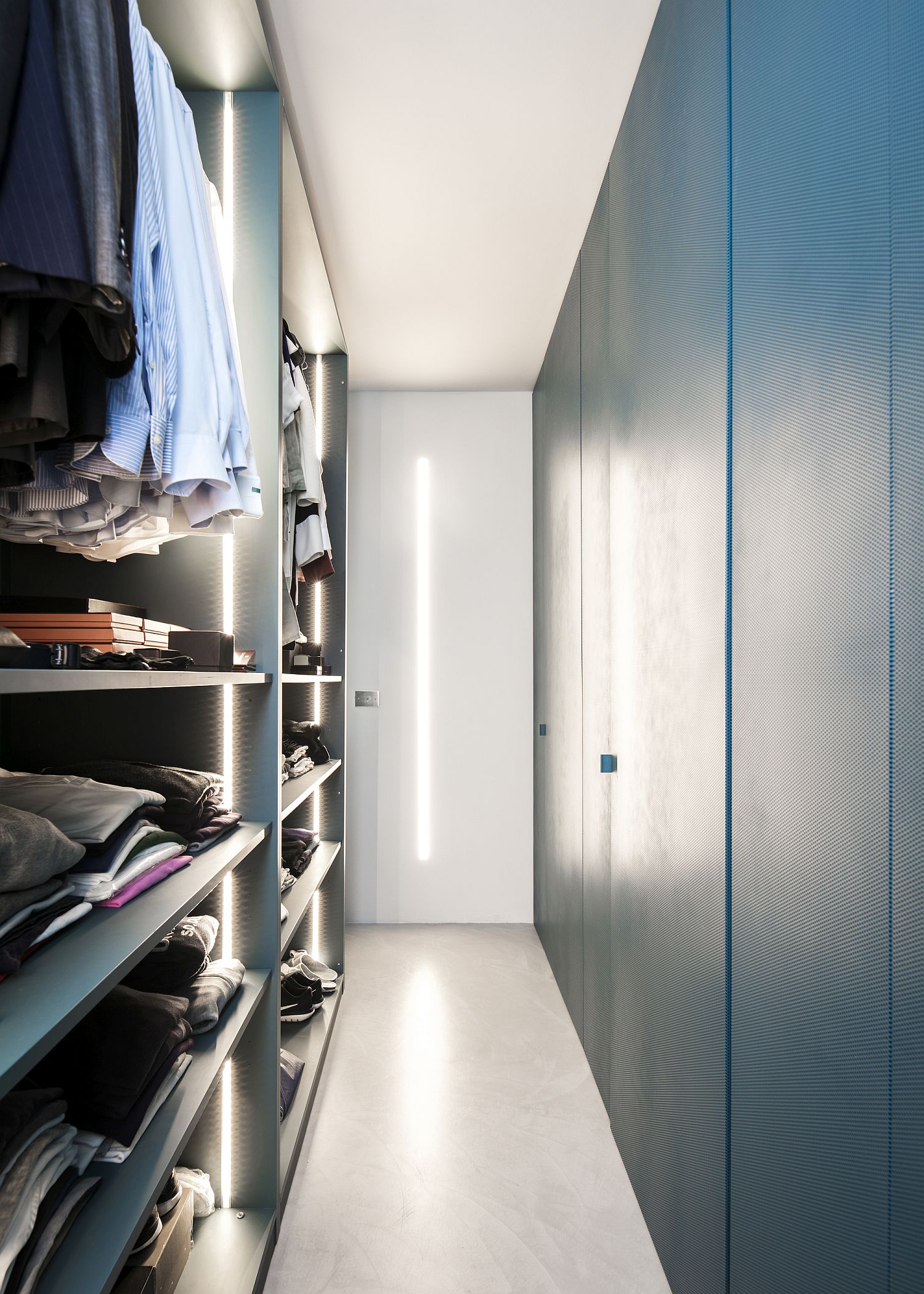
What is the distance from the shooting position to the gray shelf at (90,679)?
720 mm

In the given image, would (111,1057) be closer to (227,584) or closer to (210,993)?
(210,993)

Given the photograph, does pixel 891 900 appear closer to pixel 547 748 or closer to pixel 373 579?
pixel 547 748

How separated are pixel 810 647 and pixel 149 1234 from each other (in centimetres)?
130

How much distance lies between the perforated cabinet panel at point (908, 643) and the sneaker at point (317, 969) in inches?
94.3

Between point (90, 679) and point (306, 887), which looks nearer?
point (90, 679)

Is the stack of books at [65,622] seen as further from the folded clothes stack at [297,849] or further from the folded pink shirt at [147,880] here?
the folded clothes stack at [297,849]

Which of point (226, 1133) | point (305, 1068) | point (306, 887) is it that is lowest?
point (305, 1068)

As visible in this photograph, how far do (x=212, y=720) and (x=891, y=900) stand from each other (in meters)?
1.36

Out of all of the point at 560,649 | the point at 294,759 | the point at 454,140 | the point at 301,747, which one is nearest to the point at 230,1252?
the point at 294,759

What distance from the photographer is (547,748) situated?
3.68 m

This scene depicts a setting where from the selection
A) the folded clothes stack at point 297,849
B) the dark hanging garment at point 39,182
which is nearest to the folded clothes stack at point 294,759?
the folded clothes stack at point 297,849

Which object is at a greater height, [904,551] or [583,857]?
[904,551]

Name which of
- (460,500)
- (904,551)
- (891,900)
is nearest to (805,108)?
(904,551)

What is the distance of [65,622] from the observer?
49.5 inches
